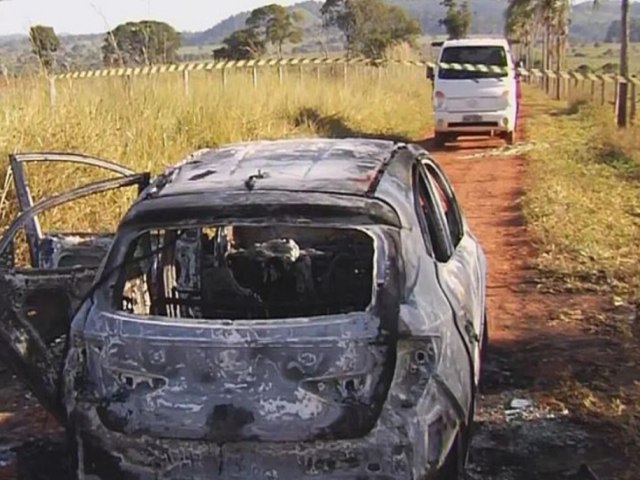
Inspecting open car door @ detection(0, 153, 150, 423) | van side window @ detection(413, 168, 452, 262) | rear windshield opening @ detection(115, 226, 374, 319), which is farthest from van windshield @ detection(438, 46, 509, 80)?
van side window @ detection(413, 168, 452, 262)

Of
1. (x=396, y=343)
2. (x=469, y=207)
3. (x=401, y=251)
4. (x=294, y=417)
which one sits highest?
(x=401, y=251)

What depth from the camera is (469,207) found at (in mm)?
13695

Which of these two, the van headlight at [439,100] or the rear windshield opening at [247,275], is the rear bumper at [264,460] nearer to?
the rear windshield opening at [247,275]

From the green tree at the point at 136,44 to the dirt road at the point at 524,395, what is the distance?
20.1 ft

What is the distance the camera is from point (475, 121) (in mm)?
20547

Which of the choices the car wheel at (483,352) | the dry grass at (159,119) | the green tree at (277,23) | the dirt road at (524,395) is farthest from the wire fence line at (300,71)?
the green tree at (277,23)

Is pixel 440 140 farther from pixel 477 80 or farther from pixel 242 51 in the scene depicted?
pixel 242 51

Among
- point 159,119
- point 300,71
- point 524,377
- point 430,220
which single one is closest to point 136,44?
point 159,119

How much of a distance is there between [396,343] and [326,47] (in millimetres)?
26091

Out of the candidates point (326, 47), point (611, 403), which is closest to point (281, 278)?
point (611, 403)

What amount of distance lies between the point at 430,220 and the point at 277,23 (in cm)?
4400

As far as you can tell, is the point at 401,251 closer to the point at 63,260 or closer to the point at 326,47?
the point at 63,260

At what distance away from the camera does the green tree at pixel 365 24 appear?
143 ft

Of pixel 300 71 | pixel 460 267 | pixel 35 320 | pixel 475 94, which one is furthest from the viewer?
pixel 300 71
